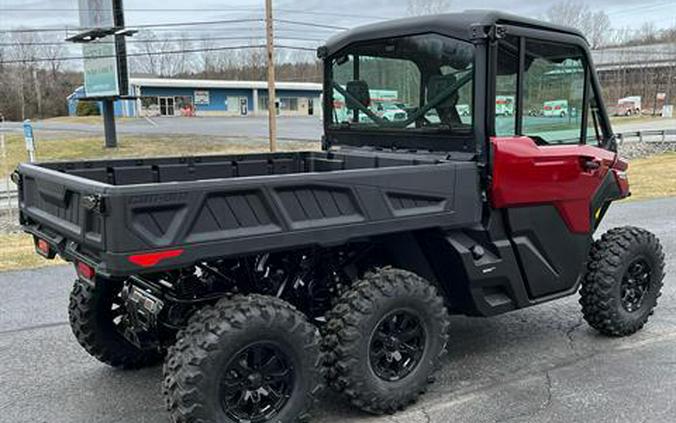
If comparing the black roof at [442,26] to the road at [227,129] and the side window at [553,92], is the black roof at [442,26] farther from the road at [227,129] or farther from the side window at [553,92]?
the road at [227,129]

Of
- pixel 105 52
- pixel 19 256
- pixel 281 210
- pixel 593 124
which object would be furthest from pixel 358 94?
pixel 105 52

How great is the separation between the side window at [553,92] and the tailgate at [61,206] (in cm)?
272

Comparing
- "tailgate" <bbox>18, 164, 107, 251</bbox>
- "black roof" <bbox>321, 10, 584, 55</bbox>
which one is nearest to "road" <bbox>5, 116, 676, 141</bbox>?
"black roof" <bbox>321, 10, 584, 55</bbox>

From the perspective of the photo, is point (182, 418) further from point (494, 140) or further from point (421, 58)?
point (421, 58)

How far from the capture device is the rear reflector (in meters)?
2.77

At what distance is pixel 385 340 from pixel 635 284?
2.34m

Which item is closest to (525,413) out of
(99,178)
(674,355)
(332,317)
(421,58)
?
(332,317)

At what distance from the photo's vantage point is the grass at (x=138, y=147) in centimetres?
2553

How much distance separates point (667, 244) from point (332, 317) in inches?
237

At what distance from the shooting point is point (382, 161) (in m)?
4.52

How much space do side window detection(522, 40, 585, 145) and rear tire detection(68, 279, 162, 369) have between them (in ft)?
9.70

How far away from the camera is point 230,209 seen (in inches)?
119

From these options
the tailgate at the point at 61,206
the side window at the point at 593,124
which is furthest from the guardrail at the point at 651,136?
the tailgate at the point at 61,206

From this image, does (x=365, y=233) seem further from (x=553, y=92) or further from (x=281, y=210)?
(x=553, y=92)
